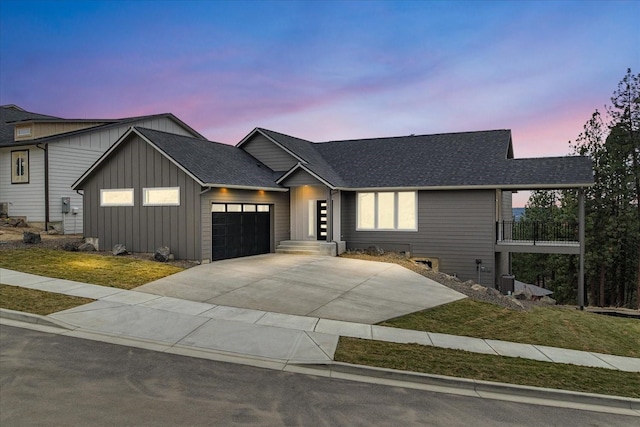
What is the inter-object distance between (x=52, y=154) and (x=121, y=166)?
8260mm

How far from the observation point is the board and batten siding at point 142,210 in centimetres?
1680

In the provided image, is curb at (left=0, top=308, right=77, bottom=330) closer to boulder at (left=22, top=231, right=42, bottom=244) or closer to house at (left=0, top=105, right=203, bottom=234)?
boulder at (left=22, top=231, right=42, bottom=244)

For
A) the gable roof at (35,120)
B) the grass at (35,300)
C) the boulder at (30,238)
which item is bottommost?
the grass at (35,300)

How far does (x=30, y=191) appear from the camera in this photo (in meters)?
23.5

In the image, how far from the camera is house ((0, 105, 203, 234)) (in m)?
23.2

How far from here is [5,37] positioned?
36.8 metres

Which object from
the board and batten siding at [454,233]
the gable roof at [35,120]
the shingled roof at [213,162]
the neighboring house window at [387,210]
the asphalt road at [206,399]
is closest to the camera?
the asphalt road at [206,399]

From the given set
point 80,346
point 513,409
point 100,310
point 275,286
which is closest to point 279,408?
point 513,409

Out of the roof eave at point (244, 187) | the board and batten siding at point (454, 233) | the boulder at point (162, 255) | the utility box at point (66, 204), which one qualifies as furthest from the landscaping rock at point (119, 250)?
the board and batten siding at point (454, 233)

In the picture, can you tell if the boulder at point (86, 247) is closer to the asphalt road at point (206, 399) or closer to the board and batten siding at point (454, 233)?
the asphalt road at point (206, 399)

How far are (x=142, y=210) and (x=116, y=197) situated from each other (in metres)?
1.75

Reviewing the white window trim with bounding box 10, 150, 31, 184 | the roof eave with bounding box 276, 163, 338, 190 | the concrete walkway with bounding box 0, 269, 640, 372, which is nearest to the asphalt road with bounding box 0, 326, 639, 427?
the concrete walkway with bounding box 0, 269, 640, 372

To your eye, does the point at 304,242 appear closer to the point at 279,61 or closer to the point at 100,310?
the point at 100,310

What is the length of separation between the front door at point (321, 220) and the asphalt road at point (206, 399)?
592 inches
